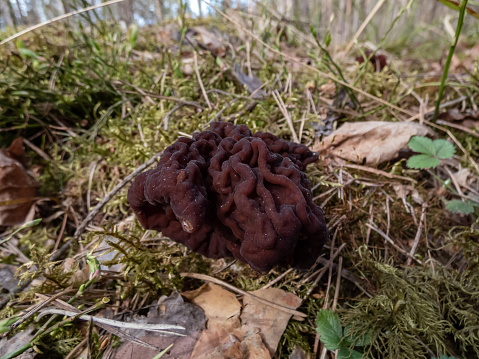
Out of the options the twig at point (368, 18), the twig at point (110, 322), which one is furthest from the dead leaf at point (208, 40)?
the twig at point (110, 322)

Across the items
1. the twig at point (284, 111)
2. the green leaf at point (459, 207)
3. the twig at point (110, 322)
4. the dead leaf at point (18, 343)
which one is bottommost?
the dead leaf at point (18, 343)

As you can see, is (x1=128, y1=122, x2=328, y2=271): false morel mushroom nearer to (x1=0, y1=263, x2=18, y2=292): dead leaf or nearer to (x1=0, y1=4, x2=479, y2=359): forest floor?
(x1=0, y1=4, x2=479, y2=359): forest floor

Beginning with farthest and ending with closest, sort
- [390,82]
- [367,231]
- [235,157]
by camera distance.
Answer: [390,82], [367,231], [235,157]

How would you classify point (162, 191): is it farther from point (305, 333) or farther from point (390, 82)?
point (390, 82)

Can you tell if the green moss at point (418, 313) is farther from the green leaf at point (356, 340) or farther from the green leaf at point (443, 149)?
the green leaf at point (443, 149)

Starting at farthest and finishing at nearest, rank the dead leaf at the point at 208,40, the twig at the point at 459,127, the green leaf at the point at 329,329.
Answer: the dead leaf at the point at 208,40
the twig at the point at 459,127
the green leaf at the point at 329,329

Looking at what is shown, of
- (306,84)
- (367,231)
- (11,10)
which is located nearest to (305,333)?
(367,231)

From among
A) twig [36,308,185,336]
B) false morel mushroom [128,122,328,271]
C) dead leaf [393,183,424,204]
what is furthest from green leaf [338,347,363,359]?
dead leaf [393,183,424,204]
